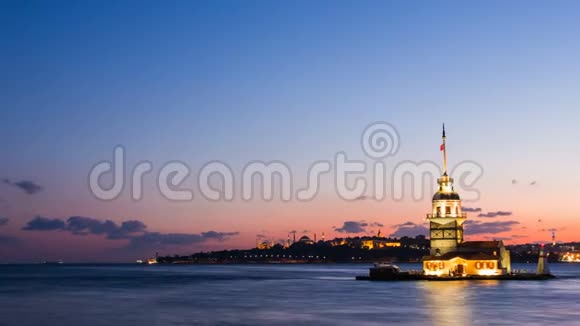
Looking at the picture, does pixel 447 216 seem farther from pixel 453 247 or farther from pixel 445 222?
pixel 453 247

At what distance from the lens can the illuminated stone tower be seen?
104 meters

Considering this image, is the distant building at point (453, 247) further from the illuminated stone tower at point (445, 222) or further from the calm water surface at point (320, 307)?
the calm water surface at point (320, 307)

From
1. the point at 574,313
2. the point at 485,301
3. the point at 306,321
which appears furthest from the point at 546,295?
the point at 306,321

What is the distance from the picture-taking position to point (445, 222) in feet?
341

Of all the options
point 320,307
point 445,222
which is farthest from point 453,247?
point 320,307

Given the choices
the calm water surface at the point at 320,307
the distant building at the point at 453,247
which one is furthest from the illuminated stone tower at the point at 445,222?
the calm water surface at the point at 320,307

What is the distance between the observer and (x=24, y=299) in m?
84.4

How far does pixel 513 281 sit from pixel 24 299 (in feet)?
209

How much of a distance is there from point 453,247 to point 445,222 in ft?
11.7

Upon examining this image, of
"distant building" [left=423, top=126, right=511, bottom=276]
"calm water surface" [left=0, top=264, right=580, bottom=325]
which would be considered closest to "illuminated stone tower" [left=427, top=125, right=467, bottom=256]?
"distant building" [left=423, top=126, right=511, bottom=276]

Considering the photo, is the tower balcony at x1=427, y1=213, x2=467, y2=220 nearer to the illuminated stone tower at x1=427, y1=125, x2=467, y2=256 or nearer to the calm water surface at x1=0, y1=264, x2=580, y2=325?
the illuminated stone tower at x1=427, y1=125, x2=467, y2=256

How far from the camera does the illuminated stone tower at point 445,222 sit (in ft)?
341

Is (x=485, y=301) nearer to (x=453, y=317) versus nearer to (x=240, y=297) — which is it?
(x=453, y=317)

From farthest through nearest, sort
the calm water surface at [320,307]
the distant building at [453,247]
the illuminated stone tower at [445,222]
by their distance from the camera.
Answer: the illuminated stone tower at [445,222]
the distant building at [453,247]
the calm water surface at [320,307]
